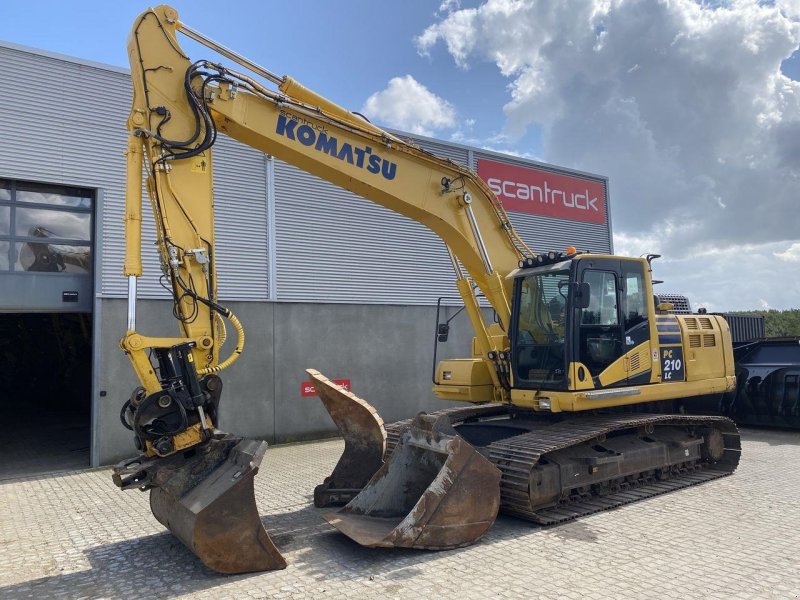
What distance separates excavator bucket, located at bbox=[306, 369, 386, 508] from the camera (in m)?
6.52

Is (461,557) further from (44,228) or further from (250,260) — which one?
(44,228)

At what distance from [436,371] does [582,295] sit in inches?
97.9

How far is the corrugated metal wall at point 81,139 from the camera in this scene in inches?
360

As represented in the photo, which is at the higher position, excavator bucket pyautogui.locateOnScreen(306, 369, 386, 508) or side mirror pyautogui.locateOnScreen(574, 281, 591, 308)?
side mirror pyautogui.locateOnScreen(574, 281, 591, 308)

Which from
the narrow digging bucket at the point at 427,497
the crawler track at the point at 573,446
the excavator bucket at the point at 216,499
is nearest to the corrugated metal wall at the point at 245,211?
the crawler track at the point at 573,446

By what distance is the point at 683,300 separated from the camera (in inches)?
476

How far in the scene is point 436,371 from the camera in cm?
821

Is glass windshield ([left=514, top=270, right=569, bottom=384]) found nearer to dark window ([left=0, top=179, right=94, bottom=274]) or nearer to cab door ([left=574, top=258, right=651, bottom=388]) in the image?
cab door ([left=574, top=258, right=651, bottom=388])

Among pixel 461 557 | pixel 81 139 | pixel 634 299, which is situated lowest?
pixel 461 557

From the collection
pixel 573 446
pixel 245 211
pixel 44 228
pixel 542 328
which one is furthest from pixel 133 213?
pixel 245 211

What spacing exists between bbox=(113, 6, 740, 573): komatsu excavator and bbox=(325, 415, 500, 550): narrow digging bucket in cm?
2

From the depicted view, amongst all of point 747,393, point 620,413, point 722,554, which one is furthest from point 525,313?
point 747,393

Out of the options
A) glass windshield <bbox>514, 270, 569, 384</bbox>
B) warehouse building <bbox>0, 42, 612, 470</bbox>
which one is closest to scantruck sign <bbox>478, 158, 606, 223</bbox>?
warehouse building <bbox>0, 42, 612, 470</bbox>

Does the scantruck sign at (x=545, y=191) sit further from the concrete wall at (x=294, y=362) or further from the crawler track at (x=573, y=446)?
the crawler track at (x=573, y=446)
